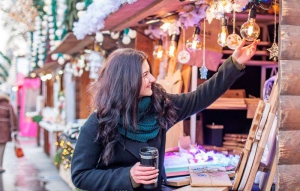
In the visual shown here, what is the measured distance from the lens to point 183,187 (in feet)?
10.8

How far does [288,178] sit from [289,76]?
56 cm

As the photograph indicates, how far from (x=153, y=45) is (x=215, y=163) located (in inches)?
107

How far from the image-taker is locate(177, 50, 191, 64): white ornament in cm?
508

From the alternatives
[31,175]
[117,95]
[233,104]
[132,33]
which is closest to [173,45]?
[233,104]

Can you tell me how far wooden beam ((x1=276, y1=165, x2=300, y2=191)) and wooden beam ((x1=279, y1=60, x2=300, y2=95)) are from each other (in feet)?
1.36

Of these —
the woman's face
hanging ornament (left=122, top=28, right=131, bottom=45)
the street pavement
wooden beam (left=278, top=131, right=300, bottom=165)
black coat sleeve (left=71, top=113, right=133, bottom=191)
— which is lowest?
the street pavement

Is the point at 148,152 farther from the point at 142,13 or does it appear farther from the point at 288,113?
the point at 142,13

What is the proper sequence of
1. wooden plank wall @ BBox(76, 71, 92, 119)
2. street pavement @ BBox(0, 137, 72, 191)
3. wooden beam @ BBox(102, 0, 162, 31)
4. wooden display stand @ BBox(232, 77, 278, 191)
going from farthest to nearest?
wooden plank wall @ BBox(76, 71, 92, 119)
street pavement @ BBox(0, 137, 72, 191)
wooden beam @ BBox(102, 0, 162, 31)
wooden display stand @ BBox(232, 77, 278, 191)

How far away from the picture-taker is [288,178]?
2.43 m

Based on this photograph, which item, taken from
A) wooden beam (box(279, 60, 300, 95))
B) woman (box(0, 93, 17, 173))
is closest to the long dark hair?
wooden beam (box(279, 60, 300, 95))

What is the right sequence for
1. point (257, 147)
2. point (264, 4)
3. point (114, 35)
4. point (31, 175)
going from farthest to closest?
point (31, 175)
point (114, 35)
point (264, 4)
point (257, 147)

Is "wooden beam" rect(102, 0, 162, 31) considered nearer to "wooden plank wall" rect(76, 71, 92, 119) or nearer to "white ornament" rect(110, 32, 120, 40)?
"white ornament" rect(110, 32, 120, 40)

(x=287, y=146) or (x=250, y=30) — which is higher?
(x=250, y=30)

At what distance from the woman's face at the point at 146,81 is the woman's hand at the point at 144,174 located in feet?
1.52
